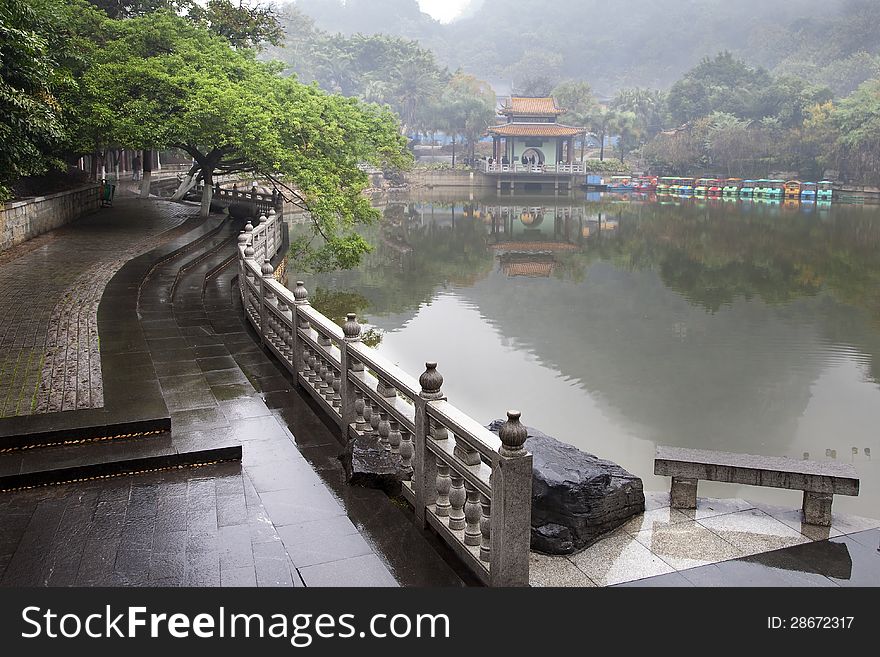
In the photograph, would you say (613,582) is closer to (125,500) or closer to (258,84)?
(125,500)

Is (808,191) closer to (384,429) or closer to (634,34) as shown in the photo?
(384,429)

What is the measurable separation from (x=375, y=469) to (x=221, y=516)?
1.20 meters

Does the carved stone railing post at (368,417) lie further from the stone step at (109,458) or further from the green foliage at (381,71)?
the green foliage at (381,71)

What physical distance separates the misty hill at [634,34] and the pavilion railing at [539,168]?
45202 mm

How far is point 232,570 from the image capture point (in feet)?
15.7

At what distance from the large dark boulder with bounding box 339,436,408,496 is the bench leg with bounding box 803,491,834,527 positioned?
12.9 ft

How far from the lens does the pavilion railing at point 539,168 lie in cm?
7119

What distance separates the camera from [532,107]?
75.0 meters

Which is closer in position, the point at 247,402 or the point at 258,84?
the point at 247,402

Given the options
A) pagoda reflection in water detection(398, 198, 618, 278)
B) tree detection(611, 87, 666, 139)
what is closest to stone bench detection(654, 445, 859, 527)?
pagoda reflection in water detection(398, 198, 618, 278)

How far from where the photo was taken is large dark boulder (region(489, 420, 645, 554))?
699 cm

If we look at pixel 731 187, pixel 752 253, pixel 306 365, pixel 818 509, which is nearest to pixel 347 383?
pixel 306 365

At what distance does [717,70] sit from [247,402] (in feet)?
286

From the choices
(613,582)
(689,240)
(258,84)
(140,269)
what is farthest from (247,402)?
(689,240)
